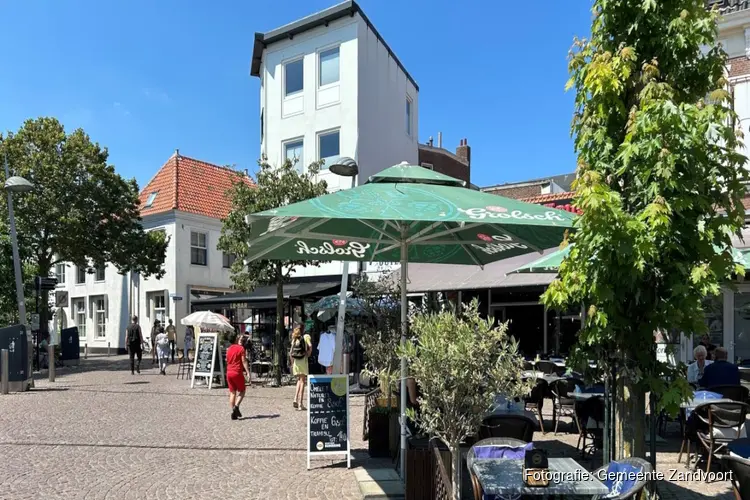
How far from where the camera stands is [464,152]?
34.4m

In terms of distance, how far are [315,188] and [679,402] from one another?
12.9 meters

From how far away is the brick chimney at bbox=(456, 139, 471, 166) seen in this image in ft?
112

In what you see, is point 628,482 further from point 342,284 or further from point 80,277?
point 80,277

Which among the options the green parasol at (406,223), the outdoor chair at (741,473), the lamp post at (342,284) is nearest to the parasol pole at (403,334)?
the green parasol at (406,223)

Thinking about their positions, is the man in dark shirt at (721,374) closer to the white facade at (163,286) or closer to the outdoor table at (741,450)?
the outdoor table at (741,450)

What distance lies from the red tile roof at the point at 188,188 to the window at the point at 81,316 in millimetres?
7486

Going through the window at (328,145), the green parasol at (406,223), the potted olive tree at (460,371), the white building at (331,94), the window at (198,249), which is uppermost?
the white building at (331,94)

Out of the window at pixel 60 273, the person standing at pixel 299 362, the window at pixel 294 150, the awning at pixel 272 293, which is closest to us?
the person standing at pixel 299 362

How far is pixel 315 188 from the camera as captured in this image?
16453 millimetres

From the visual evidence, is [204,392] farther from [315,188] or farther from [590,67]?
[590,67]

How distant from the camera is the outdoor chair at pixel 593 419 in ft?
23.2

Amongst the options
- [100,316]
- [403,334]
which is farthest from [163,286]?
[403,334]

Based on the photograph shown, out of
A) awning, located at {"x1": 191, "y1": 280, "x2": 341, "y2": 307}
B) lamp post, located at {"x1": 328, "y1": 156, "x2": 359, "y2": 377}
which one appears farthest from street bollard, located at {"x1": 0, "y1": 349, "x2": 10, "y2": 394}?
lamp post, located at {"x1": 328, "y1": 156, "x2": 359, "y2": 377}

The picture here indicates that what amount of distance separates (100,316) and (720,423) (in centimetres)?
3188
